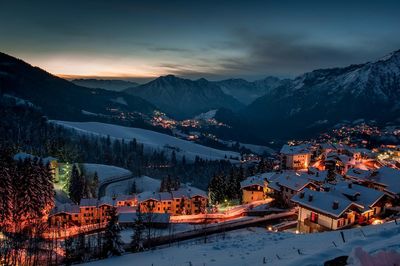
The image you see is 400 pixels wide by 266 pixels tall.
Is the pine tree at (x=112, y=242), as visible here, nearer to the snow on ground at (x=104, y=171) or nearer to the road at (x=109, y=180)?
the road at (x=109, y=180)

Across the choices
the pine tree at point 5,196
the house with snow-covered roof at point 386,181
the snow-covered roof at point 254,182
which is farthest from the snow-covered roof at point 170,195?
the house with snow-covered roof at point 386,181

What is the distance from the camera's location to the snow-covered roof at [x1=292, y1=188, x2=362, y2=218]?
1912 inches

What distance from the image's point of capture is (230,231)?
191 ft

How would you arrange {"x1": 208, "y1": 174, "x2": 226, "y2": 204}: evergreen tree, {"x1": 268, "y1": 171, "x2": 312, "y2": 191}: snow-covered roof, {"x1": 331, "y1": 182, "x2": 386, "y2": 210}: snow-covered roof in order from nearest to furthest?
{"x1": 331, "y1": 182, "x2": 386, "y2": 210}: snow-covered roof < {"x1": 268, "y1": 171, "x2": 312, "y2": 191}: snow-covered roof < {"x1": 208, "y1": 174, "x2": 226, "y2": 204}: evergreen tree

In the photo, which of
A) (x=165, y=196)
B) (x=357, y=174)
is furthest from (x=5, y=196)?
(x=357, y=174)

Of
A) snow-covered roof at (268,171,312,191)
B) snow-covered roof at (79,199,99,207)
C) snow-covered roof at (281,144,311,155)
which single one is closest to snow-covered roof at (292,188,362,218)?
snow-covered roof at (268,171,312,191)

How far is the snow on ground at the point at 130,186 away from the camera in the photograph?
5394 inches

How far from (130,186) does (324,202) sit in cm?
10441

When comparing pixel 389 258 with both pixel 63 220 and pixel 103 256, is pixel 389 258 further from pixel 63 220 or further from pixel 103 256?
pixel 63 220

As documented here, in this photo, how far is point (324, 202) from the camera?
5097cm

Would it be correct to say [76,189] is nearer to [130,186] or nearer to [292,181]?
[130,186]

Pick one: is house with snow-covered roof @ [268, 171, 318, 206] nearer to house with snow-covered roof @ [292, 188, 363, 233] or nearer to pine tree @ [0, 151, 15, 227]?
house with snow-covered roof @ [292, 188, 363, 233]

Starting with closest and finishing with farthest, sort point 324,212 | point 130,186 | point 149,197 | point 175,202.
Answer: point 324,212 < point 149,197 < point 175,202 < point 130,186

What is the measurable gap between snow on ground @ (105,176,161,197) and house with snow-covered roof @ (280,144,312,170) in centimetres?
5271
